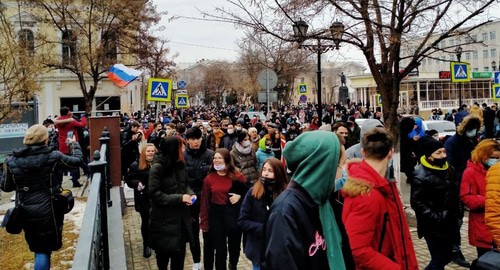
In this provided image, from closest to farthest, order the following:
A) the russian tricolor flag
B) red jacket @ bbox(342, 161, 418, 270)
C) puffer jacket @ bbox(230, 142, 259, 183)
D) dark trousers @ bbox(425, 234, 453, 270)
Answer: red jacket @ bbox(342, 161, 418, 270) < dark trousers @ bbox(425, 234, 453, 270) < puffer jacket @ bbox(230, 142, 259, 183) < the russian tricolor flag

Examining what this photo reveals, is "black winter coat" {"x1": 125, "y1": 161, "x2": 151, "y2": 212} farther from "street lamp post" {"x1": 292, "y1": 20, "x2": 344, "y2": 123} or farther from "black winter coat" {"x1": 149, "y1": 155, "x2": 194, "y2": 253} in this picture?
"street lamp post" {"x1": 292, "y1": 20, "x2": 344, "y2": 123}

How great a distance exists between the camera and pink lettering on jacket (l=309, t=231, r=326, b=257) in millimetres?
2283

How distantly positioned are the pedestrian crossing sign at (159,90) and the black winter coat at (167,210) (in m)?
8.52

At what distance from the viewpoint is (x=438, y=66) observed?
10362 centimetres

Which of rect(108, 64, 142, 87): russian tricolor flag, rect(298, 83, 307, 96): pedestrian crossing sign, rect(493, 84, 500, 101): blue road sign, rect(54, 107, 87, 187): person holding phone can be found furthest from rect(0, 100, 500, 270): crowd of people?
rect(298, 83, 307, 96): pedestrian crossing sign

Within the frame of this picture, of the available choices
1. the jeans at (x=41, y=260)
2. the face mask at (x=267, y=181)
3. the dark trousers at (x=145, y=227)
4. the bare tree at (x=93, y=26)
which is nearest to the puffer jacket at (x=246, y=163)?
the dark trousers at (x=145, y=227)

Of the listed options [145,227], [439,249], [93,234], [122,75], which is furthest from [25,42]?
[93,234]

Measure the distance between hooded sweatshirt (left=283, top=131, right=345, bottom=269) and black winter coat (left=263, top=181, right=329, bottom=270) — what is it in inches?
1.4

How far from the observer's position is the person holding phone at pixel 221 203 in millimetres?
5859

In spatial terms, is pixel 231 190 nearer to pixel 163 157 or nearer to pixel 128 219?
pixel 163 157

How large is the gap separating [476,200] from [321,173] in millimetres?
3601

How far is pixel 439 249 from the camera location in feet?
17.2

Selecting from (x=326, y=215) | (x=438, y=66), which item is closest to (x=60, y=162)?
(x=326, y=215)

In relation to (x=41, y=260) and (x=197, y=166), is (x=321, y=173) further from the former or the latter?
(x=197, y=166)
